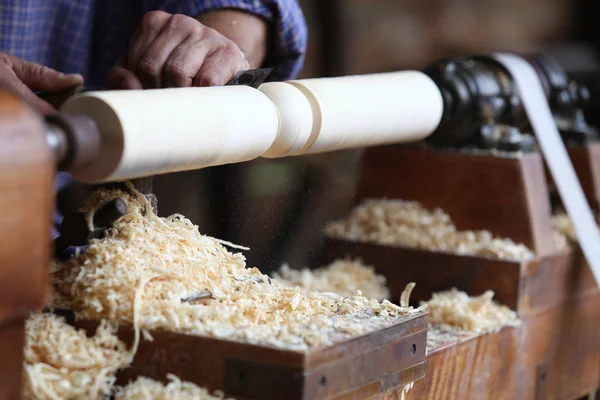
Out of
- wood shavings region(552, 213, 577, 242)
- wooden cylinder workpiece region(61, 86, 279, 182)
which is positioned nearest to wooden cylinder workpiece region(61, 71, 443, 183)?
wooden cylinder workpiece region(61, 86, 279, 182)

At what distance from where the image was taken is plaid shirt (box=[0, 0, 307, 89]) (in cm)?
136

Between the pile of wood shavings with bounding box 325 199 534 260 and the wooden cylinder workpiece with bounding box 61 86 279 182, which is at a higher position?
→ the wooden cylinder workpiece with bounding box 61 86 279 182

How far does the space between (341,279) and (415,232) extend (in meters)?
0.17

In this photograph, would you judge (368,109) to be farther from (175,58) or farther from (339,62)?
(339,62)

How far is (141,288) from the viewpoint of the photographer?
0.67 metres

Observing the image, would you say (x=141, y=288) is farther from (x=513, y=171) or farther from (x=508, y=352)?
(x=513, y=171)

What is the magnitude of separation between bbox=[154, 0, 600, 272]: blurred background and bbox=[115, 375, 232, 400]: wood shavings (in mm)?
192

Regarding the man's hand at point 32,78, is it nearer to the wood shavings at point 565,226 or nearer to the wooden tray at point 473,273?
the wooden tray at point 473,273

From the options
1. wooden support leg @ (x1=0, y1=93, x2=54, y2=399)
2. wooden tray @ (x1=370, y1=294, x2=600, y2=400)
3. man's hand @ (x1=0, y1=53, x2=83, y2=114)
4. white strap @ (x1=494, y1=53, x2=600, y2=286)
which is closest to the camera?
wooden support leg @ (x1=0, y1=93, x2=54, y2=399)

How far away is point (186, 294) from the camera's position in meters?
0.70

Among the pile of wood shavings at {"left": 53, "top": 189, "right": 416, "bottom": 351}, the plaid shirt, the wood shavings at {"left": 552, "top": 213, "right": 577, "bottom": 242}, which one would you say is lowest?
the wood shavings at {"left": 552, "top": 213, "right": 577, "bottom": 242}

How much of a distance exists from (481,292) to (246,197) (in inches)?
18.5

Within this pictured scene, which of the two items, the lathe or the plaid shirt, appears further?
the plaid shirt

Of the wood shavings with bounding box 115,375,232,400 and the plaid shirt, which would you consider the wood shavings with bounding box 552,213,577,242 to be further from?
the wood shavings with bounding box 115,375,232,400
